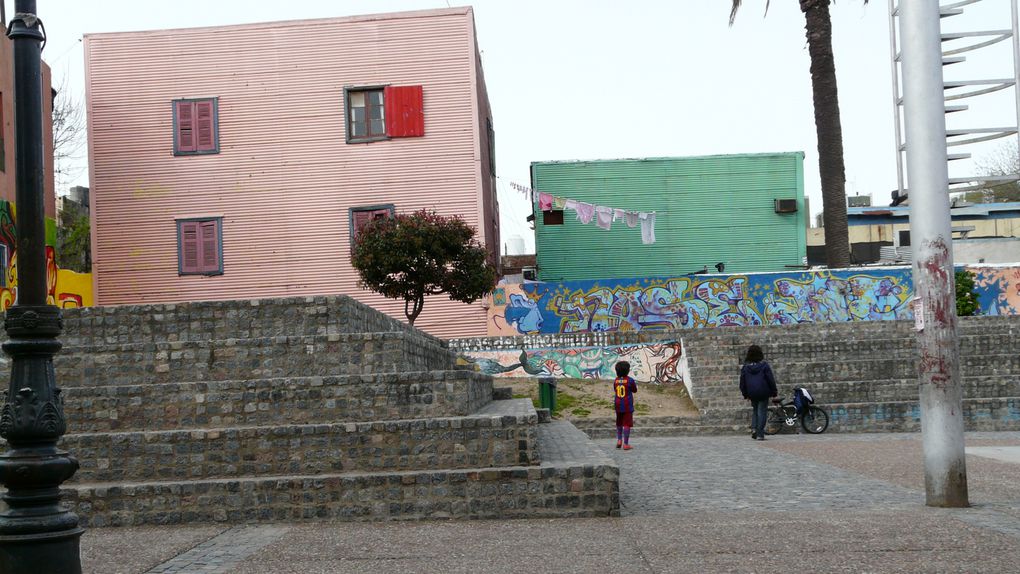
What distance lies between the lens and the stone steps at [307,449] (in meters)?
9.35

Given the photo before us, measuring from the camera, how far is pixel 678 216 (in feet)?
111

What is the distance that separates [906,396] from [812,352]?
7.98 ft

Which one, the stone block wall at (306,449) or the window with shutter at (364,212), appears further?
the window with shutter at (364,212)

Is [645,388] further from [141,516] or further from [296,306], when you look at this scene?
[141,516]

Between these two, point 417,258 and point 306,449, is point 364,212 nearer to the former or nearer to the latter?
point 417,258

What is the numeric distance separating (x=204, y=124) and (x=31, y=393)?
2316cm

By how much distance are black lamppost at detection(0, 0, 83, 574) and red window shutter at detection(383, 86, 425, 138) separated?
21.2 m

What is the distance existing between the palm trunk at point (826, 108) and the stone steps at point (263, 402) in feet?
61.9

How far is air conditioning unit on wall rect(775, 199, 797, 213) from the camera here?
109ft

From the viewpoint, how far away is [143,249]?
89.7 ft

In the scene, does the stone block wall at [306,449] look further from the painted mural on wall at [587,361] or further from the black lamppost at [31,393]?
the painted mural on wall at [587,361]

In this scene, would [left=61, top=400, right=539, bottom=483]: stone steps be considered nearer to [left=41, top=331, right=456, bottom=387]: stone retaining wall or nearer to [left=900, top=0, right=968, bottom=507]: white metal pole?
[left=41, top=331, right=456, bottom=387]: stone retaining wall

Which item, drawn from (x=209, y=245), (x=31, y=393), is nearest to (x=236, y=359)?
(x=31, y=393)

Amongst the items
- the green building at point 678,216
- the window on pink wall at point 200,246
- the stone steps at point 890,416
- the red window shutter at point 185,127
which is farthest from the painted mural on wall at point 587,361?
the red window shutter at point 185,127
